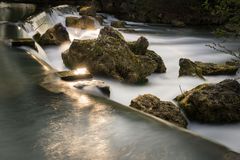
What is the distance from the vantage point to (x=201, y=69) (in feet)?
44.0

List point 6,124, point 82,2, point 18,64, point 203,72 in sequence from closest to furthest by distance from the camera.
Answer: point 6,124 < point 18,64 < point 203,72 < point 82,2

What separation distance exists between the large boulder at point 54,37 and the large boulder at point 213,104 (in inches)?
335

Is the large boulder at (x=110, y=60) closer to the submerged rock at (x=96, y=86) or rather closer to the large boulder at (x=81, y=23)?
the submerged rock at (x=96, y=86)

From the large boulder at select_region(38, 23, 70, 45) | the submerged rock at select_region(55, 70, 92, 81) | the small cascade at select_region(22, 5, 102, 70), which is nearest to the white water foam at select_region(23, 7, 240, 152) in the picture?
the small cascade at select_region(22, 5, 102, 70)

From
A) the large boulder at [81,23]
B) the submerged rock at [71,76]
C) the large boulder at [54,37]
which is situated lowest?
the large boulder at [81,23]

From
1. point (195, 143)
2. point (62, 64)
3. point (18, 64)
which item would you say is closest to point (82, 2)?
point (62, 64)

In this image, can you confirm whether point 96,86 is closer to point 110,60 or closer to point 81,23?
point 110,60

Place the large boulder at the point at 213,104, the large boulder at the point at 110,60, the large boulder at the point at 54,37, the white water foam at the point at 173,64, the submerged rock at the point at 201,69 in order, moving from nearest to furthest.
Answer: the white water foam at the point at 173,64 → the large boulder at the point at 213,104 → the large boulder at the point at 110,60 → the submerged rock at the point at 201,69 → the large boulder at the point at 54,37

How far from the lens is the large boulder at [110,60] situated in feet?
40.4

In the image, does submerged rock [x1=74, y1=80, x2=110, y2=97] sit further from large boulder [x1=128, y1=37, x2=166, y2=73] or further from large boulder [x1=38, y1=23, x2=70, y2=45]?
large boulder [x1=38, y1=23, x2=70, y2=45]

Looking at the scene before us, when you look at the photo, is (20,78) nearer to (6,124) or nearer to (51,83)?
(51,83)

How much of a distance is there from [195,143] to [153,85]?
567 cm

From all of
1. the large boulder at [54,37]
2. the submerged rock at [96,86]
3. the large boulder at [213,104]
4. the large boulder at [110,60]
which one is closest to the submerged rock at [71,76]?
the submerged rock at [96,86]

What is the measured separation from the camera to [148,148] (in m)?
6.31
